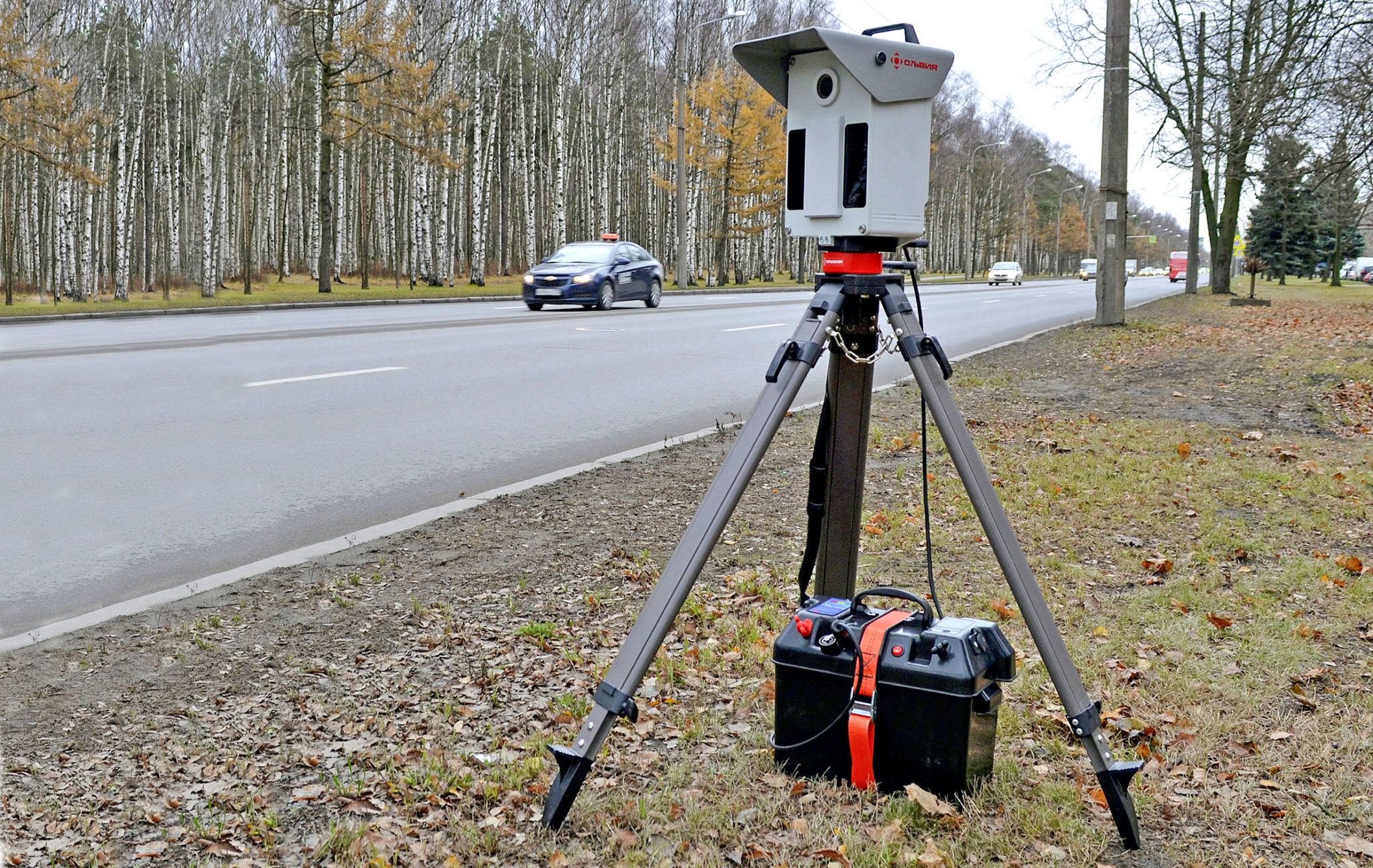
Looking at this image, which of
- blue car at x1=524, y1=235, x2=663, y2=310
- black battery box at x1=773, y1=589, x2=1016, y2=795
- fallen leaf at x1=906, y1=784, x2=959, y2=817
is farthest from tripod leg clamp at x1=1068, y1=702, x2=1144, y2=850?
blue car at x1=524, y1=235, x2=663, y2=310

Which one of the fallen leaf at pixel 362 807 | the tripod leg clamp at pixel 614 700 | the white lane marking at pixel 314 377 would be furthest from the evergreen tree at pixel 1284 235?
the fallen leaf at pixel 362 807

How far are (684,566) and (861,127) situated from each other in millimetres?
1141

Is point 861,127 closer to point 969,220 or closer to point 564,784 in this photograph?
point 564,784

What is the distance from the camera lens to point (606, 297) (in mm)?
24281

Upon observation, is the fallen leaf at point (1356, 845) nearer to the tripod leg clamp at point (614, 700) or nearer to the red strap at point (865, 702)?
the red strap at point (865, 702)

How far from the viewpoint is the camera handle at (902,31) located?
306 cm

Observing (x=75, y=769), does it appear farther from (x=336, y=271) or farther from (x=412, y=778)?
(x=336, y=271)

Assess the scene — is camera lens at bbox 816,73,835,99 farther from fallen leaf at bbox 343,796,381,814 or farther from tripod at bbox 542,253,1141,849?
fallen leaf at bbox 343,796,381,814

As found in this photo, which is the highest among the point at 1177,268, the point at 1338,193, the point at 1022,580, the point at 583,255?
the point at 1177,268

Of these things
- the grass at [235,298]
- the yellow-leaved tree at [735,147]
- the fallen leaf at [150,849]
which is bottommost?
the fallen leaf at [150,849]

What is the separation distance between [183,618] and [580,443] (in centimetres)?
426

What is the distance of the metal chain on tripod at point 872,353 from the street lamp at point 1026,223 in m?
98.1

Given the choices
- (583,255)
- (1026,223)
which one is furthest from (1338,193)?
(1026,223)

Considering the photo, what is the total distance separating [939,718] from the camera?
2.87 meters
